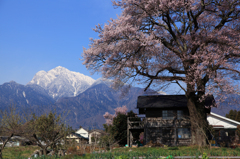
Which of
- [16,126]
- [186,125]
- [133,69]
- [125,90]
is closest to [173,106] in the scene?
[186,125]

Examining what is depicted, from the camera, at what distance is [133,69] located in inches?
938

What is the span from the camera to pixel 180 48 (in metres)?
23.6

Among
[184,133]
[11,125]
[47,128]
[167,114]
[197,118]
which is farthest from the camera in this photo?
[167,114]

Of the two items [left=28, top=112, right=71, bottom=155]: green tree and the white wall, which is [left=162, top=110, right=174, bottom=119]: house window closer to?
the white wall

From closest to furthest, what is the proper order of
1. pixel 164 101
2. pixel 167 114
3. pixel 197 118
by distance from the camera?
1. pixel 197 118
2. pixel 167 114
3. pixel 164 101

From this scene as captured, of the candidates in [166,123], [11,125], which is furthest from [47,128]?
[166,123]

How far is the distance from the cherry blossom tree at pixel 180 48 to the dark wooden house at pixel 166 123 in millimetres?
5285

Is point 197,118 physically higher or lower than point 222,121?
lower

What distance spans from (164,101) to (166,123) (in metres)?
3.37

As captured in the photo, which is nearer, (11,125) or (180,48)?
(11,125)

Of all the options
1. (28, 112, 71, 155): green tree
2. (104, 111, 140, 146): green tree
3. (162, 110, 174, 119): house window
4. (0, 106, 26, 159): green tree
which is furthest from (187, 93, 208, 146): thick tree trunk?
(104, 111, 140, 146): green tree

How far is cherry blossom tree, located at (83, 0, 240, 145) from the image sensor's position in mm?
21031

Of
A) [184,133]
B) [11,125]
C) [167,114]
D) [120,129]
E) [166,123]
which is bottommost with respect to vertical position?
[184,133]

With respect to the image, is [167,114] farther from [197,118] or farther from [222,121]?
[222,121]
